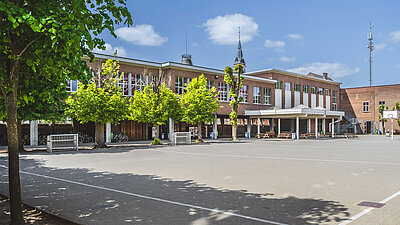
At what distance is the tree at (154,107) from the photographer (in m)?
29.7

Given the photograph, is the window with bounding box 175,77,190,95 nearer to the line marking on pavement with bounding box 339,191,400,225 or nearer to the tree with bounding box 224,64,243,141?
the tree with bounding box 224,64,243,141

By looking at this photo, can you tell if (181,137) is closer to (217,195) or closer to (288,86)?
(217,195)

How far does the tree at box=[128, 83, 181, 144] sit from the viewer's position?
29656mm

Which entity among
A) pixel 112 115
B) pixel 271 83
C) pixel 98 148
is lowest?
pixel 98 148

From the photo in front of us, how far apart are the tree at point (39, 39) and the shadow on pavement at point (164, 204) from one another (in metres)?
1.59

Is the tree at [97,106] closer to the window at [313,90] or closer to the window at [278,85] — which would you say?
the window at [278,85]

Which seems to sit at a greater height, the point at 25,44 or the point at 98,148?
the point at 25,44

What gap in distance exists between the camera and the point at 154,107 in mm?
29953

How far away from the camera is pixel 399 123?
202ft

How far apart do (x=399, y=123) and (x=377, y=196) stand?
62.1 m

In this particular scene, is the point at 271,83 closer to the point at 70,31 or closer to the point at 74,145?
the point at 74,145

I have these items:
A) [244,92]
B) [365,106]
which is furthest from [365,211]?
[365,106]

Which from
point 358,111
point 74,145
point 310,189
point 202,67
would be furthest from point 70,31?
point 358,111

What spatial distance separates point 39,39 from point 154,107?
80.1 ft
